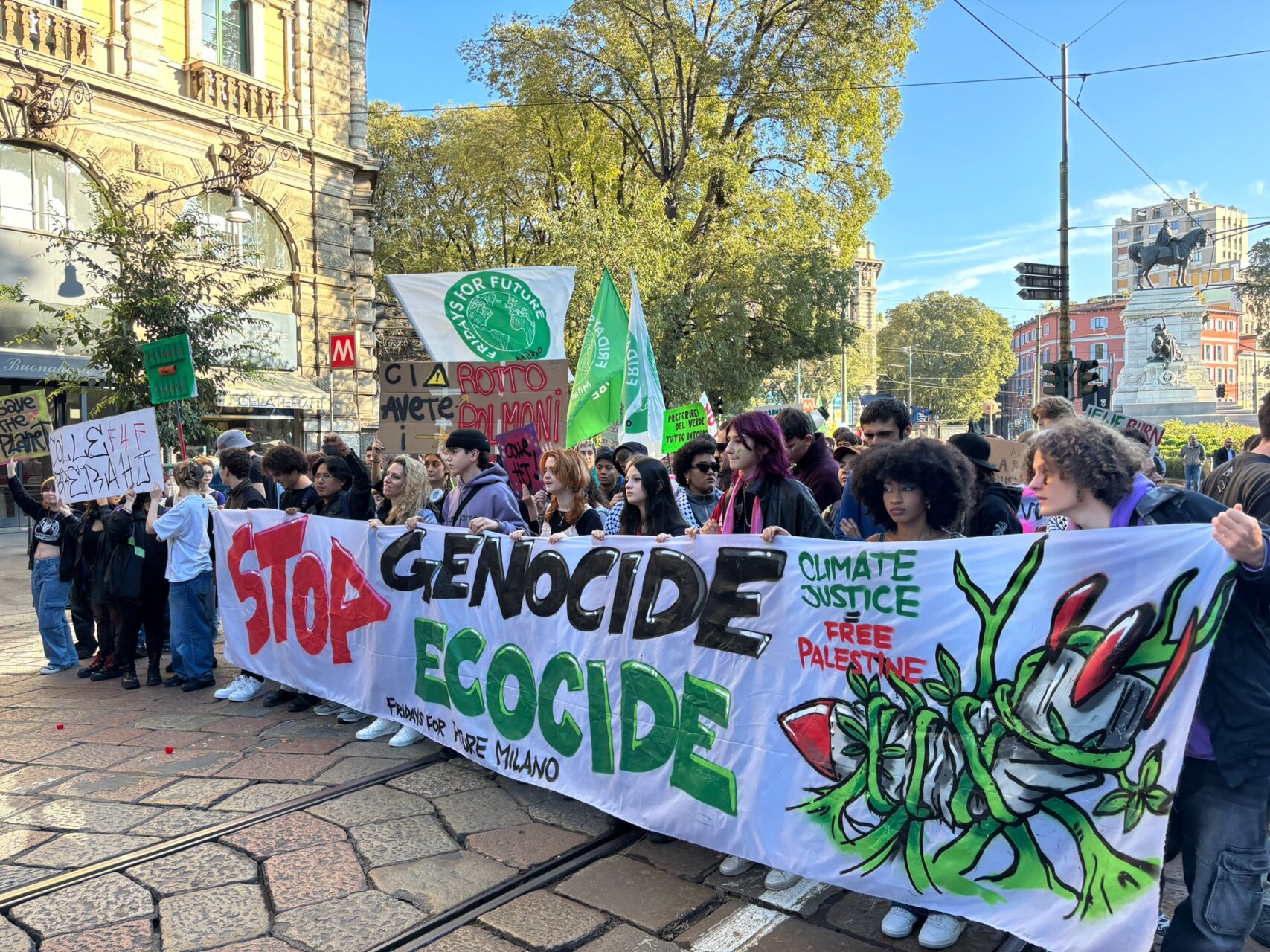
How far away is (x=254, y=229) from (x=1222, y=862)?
19573 mm

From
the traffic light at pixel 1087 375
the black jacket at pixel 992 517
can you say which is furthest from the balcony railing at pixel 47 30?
the traffic light at pixel 1087 375

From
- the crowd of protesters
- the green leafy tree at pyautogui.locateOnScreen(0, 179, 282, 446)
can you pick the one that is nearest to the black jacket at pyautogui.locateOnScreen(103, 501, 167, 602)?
the crowd of protesters

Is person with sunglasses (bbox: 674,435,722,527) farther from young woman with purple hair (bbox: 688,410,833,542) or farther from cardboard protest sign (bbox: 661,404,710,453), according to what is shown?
cardboard protest sign (bbox: 661,404,710,453)

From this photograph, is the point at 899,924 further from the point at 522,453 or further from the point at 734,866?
the point at 522,453

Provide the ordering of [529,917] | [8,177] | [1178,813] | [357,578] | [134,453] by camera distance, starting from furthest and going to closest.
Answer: [8,177]
[134,453]
[357,578]
[529,917]
[1178,813]

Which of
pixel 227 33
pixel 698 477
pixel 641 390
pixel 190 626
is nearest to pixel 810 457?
pixel 698 477

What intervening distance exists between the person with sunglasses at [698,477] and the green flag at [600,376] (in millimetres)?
1563

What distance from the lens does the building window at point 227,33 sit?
18.0 meters

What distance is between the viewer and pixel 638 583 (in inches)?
156

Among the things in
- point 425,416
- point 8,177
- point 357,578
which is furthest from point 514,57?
point 357,578

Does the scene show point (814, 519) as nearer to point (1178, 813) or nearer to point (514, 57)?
point (1178, 813)

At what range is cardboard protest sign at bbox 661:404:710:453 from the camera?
10624 millimetres

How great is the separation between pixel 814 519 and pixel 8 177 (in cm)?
1589

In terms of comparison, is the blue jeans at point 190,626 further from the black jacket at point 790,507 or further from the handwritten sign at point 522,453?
the black jacket at point 790,507
